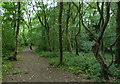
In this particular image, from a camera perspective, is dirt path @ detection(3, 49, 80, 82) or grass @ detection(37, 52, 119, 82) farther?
grass @ detection(37, 52, 119, 82)

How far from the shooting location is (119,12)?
652 cm

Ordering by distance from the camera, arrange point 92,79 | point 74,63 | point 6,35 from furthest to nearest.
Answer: point 6,35
point 74,63
point 92,79

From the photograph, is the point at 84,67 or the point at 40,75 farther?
the point at 84,67

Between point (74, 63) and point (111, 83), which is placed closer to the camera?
point (111, 83)

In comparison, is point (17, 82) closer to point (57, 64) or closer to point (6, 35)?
point (57, 64)

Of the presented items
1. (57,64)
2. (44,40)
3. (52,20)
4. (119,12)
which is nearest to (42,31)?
(44,40)

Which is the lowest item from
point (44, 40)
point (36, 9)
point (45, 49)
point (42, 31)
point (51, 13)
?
point (45, 49)

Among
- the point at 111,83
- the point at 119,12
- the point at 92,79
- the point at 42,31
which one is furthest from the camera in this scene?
the point at 42,31

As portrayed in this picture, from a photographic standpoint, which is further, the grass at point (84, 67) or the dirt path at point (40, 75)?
the grass at point (84, 67)

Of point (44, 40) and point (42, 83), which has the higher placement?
point (44, 40)

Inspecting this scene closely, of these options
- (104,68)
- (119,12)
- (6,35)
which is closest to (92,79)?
(104,68)

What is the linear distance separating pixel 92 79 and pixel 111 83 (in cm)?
82

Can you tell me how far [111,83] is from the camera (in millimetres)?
4340

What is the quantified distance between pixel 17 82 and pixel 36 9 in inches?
496
